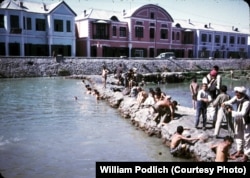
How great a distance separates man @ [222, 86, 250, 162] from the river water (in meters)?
2.29

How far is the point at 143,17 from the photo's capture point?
Answer: 50281 millimetres

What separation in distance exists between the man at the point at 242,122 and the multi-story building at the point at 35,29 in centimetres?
3476

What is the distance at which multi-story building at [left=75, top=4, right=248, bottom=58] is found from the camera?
A: 46.8 meters

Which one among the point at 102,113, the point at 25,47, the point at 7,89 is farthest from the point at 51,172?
the point at 25,47

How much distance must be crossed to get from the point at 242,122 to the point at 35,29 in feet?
124

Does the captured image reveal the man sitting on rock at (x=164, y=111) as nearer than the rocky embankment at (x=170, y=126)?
No

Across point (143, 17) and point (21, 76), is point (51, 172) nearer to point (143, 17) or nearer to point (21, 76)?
point (21, 76)

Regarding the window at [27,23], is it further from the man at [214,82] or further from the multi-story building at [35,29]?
the man at [214,82]

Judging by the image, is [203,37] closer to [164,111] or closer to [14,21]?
[14,21]

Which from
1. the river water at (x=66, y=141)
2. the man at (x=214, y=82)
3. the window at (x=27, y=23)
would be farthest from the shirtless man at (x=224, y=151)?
the window at (x=27, y=23)

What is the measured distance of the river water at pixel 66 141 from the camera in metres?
9.13

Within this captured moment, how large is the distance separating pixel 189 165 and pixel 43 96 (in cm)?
1786

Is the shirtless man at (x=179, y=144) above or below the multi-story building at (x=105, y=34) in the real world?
below

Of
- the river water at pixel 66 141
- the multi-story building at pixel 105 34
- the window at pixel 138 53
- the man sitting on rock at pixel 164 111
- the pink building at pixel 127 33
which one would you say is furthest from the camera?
the window at pixel 138 53
